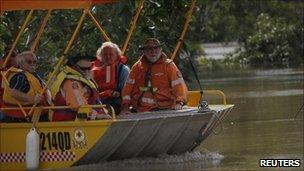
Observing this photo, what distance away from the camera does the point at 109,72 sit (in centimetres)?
1482

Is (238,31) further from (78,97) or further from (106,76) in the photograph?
(78,97)

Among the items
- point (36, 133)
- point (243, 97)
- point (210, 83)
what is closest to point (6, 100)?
point (36, 133)

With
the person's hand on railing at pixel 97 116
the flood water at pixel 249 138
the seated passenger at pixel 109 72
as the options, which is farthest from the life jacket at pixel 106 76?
the flood water at pixel 249 138

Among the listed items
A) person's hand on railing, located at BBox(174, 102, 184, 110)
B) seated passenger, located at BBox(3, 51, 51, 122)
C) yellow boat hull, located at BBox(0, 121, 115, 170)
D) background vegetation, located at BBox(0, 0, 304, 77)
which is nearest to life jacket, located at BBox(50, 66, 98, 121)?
seated passenger, located at BBox(3, 51, 51, 122)

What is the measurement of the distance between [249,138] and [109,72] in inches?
117

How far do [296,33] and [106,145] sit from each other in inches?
1319

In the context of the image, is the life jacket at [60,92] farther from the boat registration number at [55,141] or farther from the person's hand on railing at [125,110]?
the person's hand on railing at [125,110]

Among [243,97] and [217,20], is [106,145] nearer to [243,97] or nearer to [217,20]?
[243,97]

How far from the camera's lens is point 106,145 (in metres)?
13.1

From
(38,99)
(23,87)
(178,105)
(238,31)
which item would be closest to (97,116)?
(38,99)

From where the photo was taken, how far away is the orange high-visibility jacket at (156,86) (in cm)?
1438

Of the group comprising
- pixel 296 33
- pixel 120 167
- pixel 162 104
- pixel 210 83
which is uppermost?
pixel 296 33

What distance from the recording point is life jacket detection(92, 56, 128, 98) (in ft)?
48.6

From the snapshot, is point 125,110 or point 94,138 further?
point 125,110
